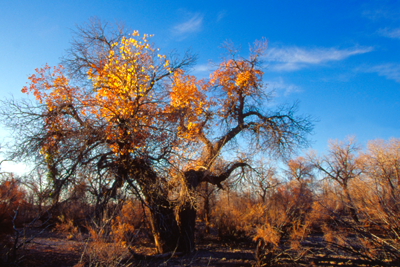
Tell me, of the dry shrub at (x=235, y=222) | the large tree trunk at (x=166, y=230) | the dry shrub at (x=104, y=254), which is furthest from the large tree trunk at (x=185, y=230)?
the dry shrub at (x=235, y=222)

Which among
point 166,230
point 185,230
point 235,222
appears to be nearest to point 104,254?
point 166,230

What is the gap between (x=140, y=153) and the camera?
7.93 m

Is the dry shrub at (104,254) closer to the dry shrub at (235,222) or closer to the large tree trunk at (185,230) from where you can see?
the large tree trunk at (185,230)

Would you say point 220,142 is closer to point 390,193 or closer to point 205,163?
point 205,163

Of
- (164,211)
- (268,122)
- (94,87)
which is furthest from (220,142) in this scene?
(94,87)

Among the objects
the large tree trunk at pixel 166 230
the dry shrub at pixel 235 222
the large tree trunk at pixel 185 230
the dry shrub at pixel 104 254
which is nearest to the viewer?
the dry shrub at pixel 104 254

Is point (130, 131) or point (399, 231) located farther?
point (130, 131)

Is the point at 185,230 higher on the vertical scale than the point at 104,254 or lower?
higher

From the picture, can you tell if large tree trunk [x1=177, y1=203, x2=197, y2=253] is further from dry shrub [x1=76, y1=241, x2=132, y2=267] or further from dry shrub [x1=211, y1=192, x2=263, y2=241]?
dry shrub [x1=211, y1=192, x2=263, y2=241]

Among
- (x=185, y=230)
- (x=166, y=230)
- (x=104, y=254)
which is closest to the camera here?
(x=104, y=254)

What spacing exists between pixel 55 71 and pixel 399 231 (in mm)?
10148

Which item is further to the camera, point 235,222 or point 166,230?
point 235,222

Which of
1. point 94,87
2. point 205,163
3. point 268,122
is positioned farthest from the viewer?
point 268,122

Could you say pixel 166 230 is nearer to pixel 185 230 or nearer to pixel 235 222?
pixel 185 230
